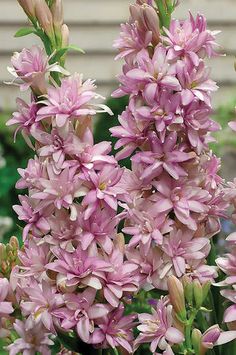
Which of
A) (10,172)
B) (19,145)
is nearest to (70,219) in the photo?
(10,172)

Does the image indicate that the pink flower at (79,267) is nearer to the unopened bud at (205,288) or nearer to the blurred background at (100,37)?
the unopened bud at (205,288)

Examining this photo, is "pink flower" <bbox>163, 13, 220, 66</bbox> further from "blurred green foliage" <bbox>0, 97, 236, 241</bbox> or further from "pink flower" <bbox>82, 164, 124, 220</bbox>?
"blurred green foliage" <bbox>0, 97, 236, 241</bbox>

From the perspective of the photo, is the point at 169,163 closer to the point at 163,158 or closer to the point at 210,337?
the point at 163,158

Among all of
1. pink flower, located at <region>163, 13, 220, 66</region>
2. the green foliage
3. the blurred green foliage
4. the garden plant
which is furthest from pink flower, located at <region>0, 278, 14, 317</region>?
the green foliage

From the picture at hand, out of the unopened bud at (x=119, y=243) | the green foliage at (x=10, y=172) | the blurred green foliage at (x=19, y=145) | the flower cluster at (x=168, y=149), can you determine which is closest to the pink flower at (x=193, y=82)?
A: the flower cluster at (x=168, y=149)

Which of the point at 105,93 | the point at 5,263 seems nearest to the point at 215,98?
the point at 105,93

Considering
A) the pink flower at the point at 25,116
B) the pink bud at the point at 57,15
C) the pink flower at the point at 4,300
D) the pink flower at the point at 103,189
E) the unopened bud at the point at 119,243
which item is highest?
the pink bud at the point at 57,15
